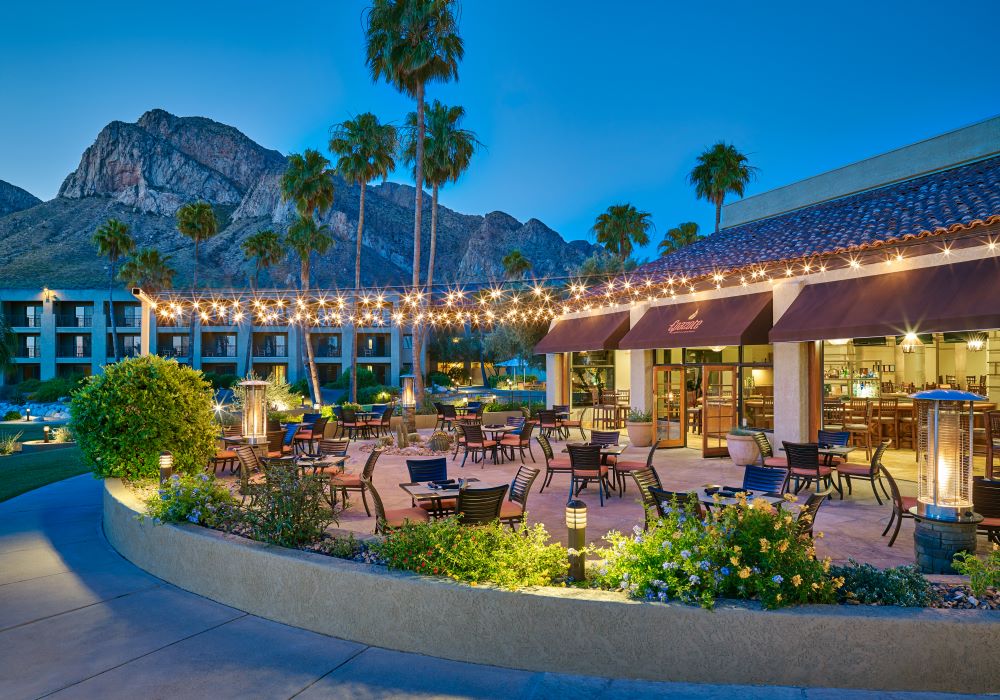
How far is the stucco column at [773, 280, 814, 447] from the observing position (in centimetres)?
1408

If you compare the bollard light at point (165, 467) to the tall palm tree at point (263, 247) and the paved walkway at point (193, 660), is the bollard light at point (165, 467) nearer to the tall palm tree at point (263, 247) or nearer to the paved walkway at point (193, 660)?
the paved walkway at point (193, 660)

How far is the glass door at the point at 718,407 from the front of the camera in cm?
1565

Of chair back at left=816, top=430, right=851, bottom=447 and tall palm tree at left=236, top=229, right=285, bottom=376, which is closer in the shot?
chair back at left=816, top=430, right=851, bottom=447

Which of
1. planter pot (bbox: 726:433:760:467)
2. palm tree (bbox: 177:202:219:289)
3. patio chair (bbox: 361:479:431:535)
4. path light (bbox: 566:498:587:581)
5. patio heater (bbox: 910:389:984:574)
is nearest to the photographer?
path light (bbox: 566:498:587:581)

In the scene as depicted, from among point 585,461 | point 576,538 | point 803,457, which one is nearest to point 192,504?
point 576,538

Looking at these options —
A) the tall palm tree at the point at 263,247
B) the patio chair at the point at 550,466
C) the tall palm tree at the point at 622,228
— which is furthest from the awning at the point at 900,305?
the tall palm tree at the point at 263,247

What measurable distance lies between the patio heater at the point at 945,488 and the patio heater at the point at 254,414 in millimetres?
9139

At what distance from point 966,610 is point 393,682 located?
414 centimetres

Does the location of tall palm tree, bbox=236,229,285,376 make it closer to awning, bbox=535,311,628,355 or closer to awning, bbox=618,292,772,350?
awning, bbox=535,311,628,355

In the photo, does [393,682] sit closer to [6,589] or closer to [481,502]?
[481,502]

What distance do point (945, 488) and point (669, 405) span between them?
40.8ft

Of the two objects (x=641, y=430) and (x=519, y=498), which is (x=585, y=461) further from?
(x=641, y=430)

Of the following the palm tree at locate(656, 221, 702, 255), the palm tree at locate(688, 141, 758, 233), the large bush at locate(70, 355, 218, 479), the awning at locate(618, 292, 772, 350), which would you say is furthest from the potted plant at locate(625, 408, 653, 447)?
the palm tree at locate(656, 221, 702, 255)

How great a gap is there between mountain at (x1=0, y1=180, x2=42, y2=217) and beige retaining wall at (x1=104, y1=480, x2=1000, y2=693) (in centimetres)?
17564
